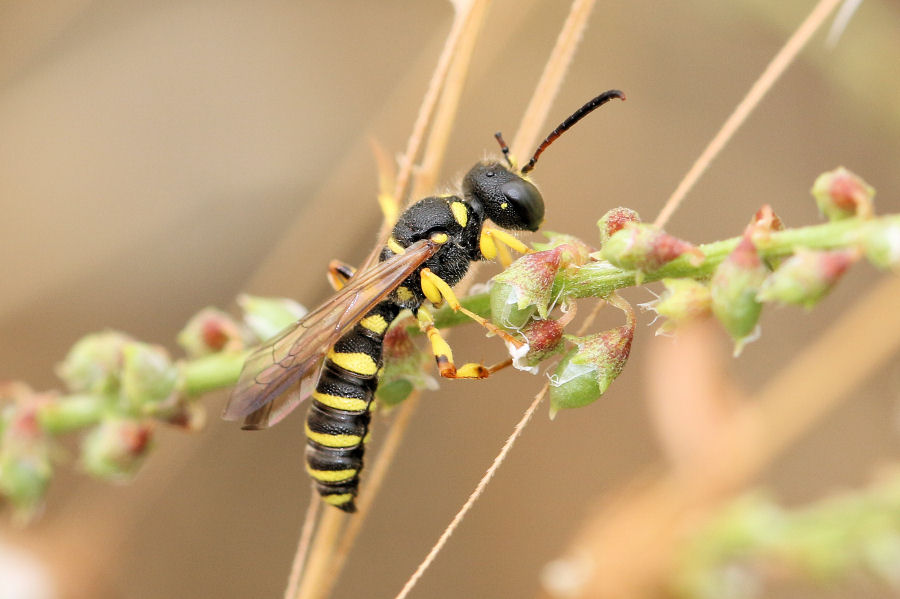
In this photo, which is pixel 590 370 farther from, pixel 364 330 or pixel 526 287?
pixel 364 330

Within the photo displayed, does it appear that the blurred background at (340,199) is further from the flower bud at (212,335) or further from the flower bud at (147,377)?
the flower bud at (147,377)

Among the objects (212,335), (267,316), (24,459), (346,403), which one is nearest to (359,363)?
(346,403)

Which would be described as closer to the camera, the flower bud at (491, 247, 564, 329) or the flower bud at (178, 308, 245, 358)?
the flower bud at (491, 247, 564, 329)

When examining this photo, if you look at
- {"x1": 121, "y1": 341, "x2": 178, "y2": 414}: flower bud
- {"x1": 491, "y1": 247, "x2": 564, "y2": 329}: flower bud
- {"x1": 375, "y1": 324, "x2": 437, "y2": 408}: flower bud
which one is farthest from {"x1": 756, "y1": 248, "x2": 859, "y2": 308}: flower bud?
{"x1": 121, "y1": 341, "x2": 178, "y2": 414}: flower bud

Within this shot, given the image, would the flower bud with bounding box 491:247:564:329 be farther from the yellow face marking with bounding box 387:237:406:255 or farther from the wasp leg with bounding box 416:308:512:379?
the yellow face marking with bounding box 387:237:406:255

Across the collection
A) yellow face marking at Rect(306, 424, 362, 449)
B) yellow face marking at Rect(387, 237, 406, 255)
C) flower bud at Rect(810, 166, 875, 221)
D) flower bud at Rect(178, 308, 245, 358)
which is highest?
yellow face marking at Rect(387, 237, 406, 255)

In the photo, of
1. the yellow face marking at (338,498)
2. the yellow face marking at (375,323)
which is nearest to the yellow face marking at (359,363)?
the yellow face marking at (375,323)
